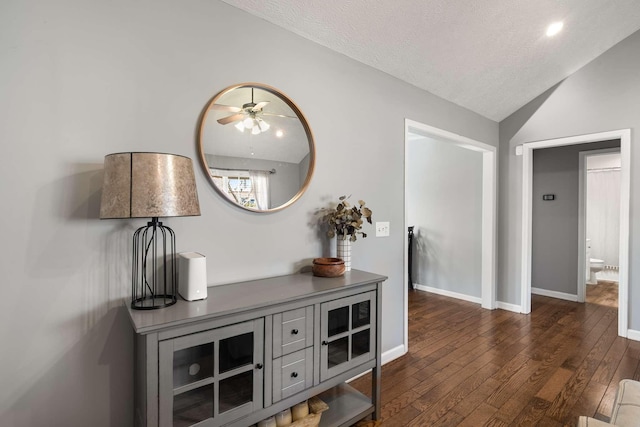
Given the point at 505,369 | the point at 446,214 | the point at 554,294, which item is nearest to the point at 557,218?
the point at 554,294

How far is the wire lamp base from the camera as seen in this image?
1.44m

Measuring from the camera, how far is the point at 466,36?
2.49 metres

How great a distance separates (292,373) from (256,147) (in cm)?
124

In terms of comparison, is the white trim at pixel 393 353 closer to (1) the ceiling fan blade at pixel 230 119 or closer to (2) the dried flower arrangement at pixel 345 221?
(2) the dried flower arrangement at pixel 345 221

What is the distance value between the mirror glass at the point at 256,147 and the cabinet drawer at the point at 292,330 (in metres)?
0.65

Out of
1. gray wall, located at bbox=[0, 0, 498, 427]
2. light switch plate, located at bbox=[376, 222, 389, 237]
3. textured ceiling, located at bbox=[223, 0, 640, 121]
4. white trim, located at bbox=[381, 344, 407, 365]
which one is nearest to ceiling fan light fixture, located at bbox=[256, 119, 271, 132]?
gray wall, located at bbox=[0, 0, 498, 427]

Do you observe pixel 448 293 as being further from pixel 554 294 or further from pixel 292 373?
pixel 292 373

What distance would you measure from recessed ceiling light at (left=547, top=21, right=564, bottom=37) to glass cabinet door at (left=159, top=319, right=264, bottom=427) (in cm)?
318

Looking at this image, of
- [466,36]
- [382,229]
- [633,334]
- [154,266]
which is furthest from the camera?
[633,334]

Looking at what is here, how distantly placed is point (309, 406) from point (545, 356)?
2224 millimetres

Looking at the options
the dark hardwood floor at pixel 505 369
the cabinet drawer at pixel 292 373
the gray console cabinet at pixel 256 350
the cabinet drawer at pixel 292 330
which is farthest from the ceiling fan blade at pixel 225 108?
the dark hardwood floor at pixel 505 369

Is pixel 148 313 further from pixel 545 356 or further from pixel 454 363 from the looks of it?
pixel 545 356

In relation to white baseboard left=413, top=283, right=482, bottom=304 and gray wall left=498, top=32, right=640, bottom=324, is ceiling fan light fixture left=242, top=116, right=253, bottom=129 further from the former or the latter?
white baseboard left=413, top=283, right=482, bottom=304

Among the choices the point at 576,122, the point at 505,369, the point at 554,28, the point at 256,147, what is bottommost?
the point at 505,369
